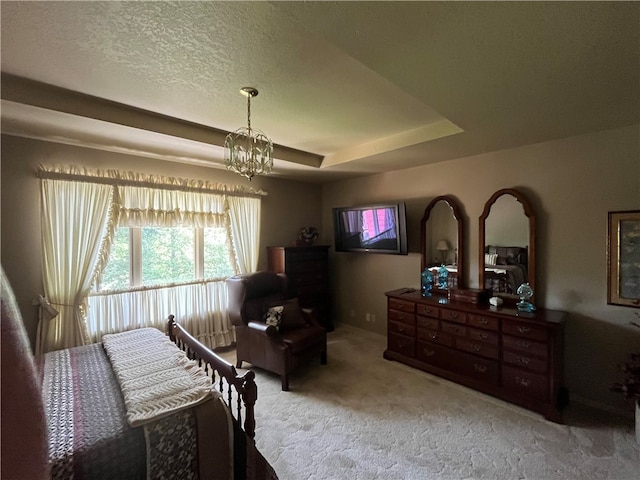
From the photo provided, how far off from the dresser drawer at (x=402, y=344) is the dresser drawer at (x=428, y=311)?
0.35 m

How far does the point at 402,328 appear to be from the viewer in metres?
3.39

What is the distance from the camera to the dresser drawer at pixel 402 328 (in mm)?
3297

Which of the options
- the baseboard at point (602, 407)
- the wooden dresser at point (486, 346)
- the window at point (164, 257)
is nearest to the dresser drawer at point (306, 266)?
the window at point (164, 257)

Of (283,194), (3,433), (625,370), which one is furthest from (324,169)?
(3,433)

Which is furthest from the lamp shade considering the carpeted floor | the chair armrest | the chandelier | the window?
the window

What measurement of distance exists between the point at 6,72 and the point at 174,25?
4.31 ft

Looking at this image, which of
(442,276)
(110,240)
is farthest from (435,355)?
(110,240)

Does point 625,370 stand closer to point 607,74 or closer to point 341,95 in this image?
point 607,74

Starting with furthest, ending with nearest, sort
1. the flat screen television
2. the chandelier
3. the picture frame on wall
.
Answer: the flat screen television
the picture frame on wall
the chandelier

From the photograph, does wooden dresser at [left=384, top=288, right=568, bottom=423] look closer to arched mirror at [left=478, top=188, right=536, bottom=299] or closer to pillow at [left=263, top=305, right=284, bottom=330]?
arched mirror at [left=478, top=188, right=536, bottom=299]

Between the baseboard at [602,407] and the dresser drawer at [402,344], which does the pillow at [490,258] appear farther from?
the baseboard at [602,407]

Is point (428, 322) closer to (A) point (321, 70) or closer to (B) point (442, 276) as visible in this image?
(B) point (442, 276)

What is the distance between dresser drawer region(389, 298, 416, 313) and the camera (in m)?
3.29

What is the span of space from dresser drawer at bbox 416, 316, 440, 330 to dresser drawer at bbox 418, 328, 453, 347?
4 cm
